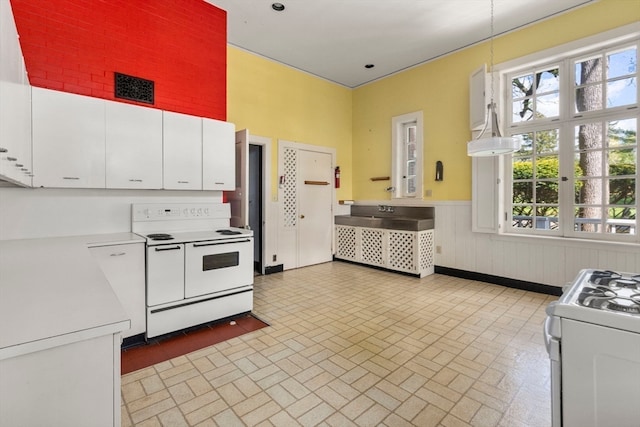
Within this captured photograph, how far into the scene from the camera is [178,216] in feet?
11.0

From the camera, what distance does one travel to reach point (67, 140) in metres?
2.62

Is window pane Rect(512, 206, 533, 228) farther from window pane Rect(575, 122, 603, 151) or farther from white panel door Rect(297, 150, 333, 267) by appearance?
white panel door Rect(297, 150, 333, 267)

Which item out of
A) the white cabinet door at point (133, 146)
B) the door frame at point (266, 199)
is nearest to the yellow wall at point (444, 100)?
the door frame at point (266, 199)

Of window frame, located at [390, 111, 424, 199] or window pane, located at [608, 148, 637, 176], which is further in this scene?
window frame, located at [390, 111, 424, 199]

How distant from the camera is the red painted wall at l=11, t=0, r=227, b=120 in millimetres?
2738

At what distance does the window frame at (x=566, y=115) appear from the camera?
341cm

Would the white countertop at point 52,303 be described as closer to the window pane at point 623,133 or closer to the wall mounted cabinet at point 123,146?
the wall mounted cabinet at point 123,146

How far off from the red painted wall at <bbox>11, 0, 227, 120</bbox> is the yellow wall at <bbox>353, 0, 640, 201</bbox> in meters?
3.09

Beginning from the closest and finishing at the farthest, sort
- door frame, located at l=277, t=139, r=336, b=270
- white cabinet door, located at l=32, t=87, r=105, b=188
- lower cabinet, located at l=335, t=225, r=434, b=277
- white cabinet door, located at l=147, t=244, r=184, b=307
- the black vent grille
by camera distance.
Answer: white cabinet door, located at l=32, t=87, r=105, b=188 → white cabinet door, located at l=147, t=244, r=184, b=307 → the black vent grille → lower cabinet, located at l=335, t=225, r=434, b=277 → door frame, located at l=277, t=139, r=336, b=270

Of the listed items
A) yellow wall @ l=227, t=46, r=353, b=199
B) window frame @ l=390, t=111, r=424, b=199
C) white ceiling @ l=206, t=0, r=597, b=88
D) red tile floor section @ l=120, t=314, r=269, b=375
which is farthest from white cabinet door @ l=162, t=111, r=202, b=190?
window frame @ l=390, t=111, r=424, b=199

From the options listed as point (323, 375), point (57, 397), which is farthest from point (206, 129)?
point (57, 397)

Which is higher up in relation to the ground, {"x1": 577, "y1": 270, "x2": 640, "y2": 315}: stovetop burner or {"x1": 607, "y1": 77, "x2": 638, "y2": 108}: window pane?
{"x1": 607, "y1": 77, "x2": 638, "y2": 108}: window pane

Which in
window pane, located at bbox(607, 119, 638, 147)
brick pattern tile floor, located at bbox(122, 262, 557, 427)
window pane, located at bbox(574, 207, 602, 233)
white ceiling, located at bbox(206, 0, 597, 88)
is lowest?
brick pattern tile floor, located at bbox(122, 262, 557, 427)

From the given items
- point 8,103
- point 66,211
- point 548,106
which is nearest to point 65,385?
point 8,103
